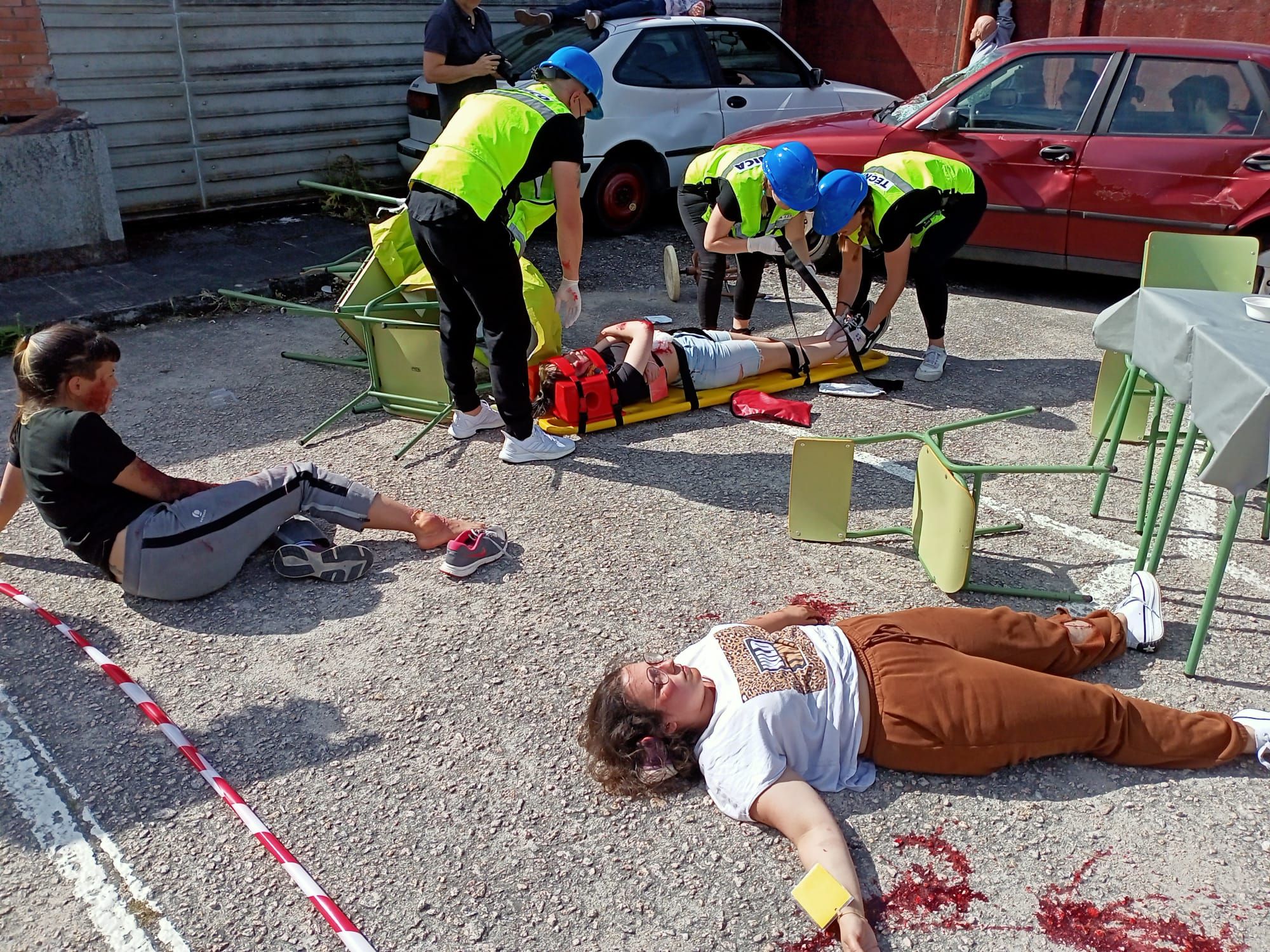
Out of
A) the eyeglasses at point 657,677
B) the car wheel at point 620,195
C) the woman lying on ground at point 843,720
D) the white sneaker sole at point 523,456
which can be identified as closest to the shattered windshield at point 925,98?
the car wheel at point 620,195

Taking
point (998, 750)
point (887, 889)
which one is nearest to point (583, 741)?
point (887, 889)

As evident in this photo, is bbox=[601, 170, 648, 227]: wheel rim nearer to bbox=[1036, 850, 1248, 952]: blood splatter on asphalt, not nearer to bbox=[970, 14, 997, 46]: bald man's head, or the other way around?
bbox=[970, 14, 997, 46]: bald man's head

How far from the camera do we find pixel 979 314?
22.7ft

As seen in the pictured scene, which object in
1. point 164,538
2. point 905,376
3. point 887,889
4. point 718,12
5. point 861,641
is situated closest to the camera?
point 887,889

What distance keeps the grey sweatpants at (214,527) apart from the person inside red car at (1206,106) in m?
5.67

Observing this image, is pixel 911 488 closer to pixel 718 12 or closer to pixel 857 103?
pixel 857 103

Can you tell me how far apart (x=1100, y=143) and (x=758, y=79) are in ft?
10.6

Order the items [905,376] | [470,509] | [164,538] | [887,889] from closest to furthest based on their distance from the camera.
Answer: [887,889]
[164,538]
[470,509]
[905,376]

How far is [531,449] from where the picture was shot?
4738mm

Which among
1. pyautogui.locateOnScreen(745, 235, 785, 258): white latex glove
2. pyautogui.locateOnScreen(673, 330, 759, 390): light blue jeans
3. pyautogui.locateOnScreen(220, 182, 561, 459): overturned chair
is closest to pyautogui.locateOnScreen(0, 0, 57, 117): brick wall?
pyautogui.locateOnScreen(220, 182, 561, 459): overturned chair

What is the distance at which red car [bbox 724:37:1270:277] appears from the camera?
6.35 metres

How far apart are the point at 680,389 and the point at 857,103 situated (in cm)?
510

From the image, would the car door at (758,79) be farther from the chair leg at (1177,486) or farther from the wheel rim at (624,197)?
the chair leg at (1177,486)

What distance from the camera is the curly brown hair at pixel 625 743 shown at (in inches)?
108
